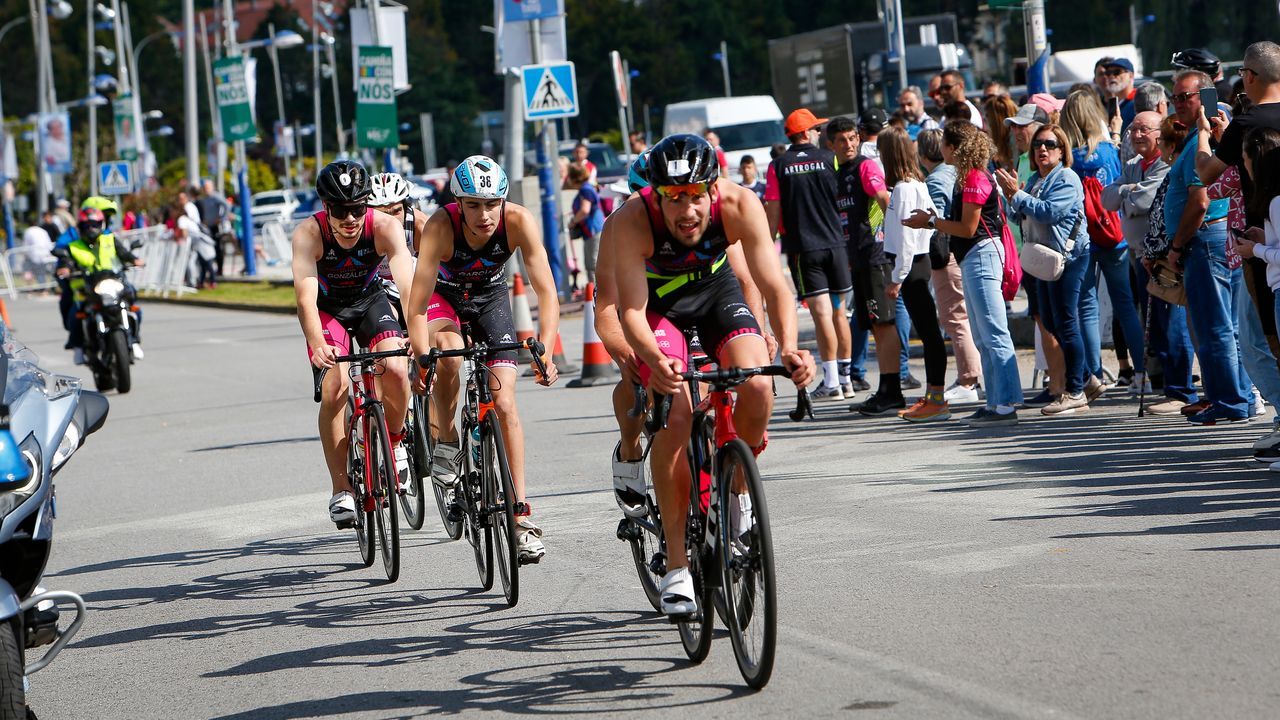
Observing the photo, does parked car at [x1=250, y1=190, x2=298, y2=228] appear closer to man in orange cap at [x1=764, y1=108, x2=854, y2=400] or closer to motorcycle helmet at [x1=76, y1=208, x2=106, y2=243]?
motorcycle helmet at [x1=76, y1=208, x2=106, y2=243]

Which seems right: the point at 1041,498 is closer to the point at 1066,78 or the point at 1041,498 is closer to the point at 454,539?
the point at 454,539

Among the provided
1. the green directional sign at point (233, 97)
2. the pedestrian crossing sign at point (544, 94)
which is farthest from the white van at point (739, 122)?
the pedestrian crossing sign at point (544, 94)

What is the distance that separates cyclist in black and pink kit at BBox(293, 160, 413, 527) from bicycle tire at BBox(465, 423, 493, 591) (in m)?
0.84

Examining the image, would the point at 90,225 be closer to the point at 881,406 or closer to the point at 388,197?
the point at 881,406

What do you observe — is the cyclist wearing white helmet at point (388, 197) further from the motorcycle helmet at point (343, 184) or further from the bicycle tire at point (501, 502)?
the bicycle tire at point (501, 502)

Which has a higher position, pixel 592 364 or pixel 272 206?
pixel 272 206

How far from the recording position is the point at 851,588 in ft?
22.7

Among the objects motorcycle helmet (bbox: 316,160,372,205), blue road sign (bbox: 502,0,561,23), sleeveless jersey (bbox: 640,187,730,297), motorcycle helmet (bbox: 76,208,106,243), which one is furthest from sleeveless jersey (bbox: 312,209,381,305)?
blue road sign (bbox: 502,0,561,23)

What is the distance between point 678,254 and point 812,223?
653cm

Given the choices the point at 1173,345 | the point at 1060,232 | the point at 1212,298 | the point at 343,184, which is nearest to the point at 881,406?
the point at 1060,232

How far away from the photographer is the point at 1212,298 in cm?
995

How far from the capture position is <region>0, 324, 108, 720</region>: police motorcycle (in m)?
4.79

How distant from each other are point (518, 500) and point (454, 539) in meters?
1.60

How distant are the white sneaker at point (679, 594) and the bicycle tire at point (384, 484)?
2.23m
